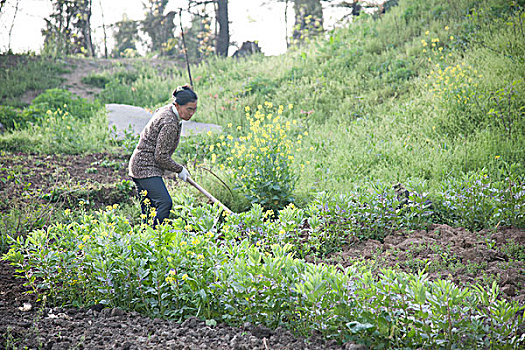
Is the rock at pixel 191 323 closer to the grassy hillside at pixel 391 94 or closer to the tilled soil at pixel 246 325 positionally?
the tilled soil at pixel 246 325

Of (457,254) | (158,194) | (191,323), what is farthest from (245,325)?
(158,194)

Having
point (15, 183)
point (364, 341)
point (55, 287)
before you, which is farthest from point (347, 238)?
point (15, 183)

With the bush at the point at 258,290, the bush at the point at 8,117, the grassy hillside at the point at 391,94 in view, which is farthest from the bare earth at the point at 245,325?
the bush at the point at 8,117

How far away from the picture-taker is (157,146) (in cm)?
433

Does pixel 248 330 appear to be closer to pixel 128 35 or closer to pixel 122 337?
pixel 122 337

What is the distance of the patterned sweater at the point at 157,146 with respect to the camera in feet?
14.2

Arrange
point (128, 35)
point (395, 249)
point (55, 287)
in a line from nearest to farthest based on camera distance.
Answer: point (55, 287)
point (395, 249)
point (128, 35)

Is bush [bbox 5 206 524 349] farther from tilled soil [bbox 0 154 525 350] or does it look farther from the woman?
the woman

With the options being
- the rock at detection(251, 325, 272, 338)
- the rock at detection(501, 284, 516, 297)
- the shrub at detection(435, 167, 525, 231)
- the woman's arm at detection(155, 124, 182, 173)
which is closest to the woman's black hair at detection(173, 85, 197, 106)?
the woman's arm at detection(155, 124, 182, 173)

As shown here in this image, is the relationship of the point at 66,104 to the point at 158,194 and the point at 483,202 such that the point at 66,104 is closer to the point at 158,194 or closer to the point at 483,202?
the point at 158,194

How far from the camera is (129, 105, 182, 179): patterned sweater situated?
4336 mm

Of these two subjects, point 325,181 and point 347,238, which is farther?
point 325,181

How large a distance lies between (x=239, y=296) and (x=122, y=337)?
74 centimetres

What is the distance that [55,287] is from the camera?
3078mm
